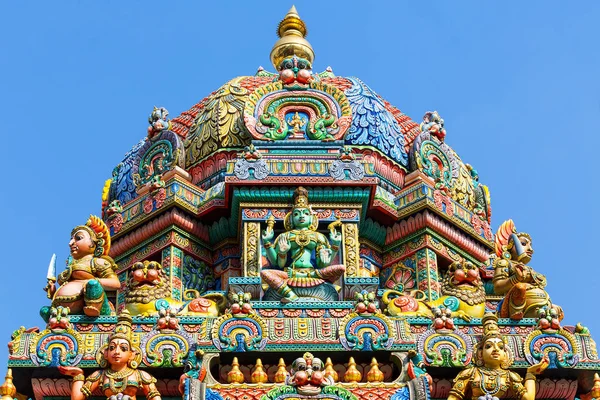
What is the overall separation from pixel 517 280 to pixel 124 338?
6.87 meters

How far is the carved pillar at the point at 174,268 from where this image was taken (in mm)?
34812

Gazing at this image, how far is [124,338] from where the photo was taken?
92.1ft

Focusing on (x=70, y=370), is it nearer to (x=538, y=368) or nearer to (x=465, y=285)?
(x=538, y=368)

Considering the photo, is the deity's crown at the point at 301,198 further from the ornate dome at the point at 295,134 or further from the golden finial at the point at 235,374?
the golden finial at the point at 235,374

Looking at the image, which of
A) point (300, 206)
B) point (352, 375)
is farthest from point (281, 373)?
point (300, 206)

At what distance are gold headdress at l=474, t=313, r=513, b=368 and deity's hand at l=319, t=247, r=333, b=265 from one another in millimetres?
3680

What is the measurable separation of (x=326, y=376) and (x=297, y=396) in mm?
616

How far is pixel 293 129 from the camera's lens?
119 feet

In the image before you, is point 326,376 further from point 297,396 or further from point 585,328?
point 585,328

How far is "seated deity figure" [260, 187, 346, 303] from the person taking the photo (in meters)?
30.4

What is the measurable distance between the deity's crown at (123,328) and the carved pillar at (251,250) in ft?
14.4

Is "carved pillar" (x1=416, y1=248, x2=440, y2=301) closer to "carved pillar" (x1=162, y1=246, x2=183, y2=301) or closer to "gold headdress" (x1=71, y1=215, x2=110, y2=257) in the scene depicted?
"carved pillar" (x1=162, y1=246, x2=183, y2=301)

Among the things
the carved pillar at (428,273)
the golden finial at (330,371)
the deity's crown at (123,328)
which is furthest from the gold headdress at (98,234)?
the carved pillar at (428,273)

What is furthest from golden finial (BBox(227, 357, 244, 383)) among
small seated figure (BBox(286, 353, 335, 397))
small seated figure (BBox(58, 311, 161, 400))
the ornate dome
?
the ornate dome
